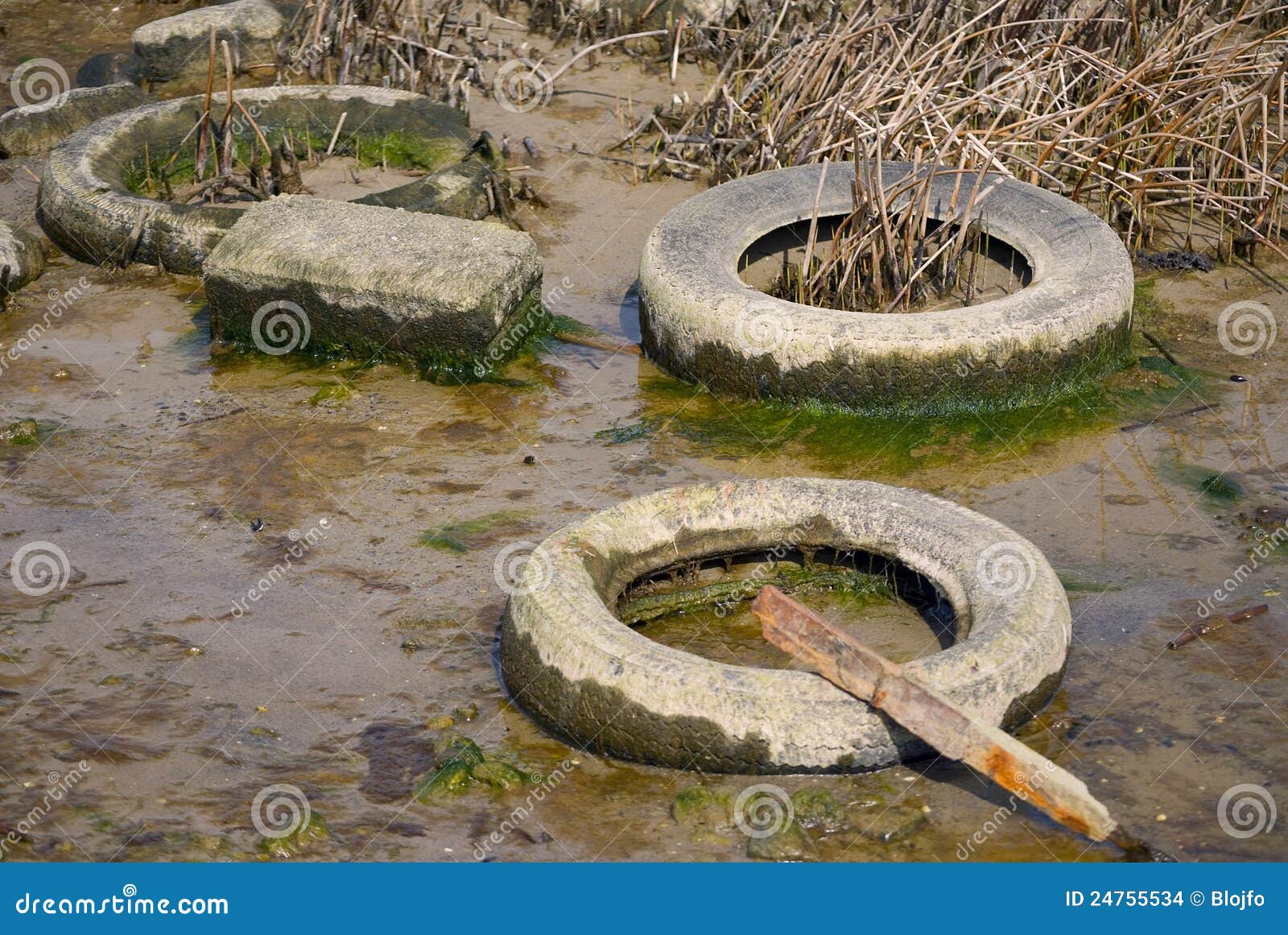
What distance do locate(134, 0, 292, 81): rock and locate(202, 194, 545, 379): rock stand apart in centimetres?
299

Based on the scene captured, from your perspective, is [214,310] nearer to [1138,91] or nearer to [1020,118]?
[1020,118]

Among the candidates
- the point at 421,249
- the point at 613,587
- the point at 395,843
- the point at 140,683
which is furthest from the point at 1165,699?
the point at 421,249

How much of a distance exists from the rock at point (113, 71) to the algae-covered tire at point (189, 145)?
1285 millimetres

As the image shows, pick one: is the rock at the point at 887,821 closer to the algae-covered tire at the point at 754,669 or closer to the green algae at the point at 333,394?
the algae-covered tire at the point at 754,669

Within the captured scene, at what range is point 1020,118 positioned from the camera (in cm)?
704

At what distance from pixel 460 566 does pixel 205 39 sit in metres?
5.35

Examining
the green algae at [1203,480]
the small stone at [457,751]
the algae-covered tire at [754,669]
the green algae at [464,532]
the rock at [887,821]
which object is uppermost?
the algae-covered tire at [754,669]

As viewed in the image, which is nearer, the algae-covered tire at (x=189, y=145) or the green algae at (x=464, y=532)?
the green algae at (x=464, y=532)

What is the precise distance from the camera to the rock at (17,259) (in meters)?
6.80

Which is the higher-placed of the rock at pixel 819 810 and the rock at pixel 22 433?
the rock at pixel 819 810

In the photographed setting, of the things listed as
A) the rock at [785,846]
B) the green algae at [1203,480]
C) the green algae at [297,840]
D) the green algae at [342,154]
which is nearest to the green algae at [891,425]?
the green algae at [1203,480]

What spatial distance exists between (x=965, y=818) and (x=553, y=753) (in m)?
1.06

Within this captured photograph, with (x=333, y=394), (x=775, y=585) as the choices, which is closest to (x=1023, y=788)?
(x=775, y=585)

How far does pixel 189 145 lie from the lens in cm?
775
